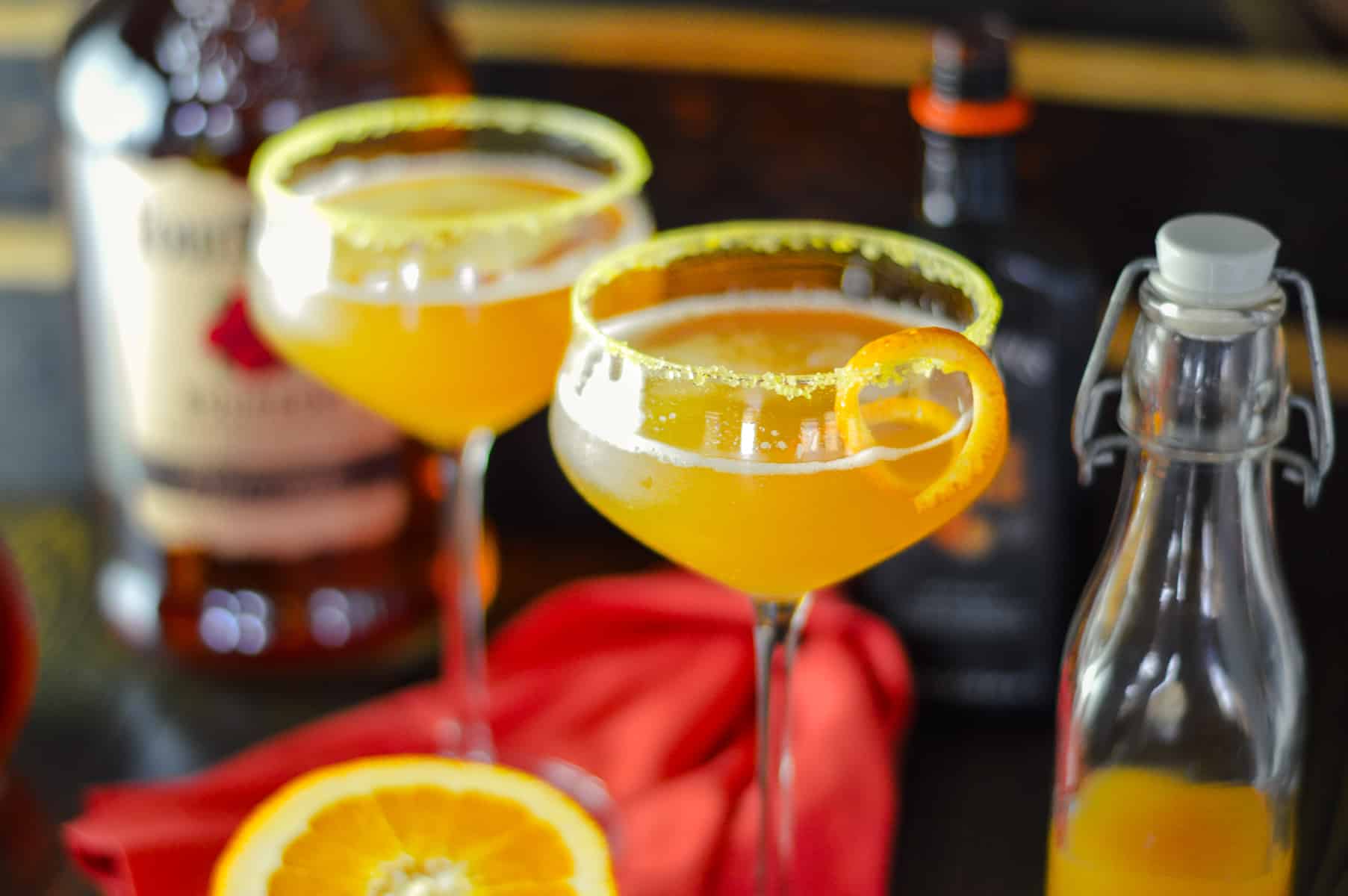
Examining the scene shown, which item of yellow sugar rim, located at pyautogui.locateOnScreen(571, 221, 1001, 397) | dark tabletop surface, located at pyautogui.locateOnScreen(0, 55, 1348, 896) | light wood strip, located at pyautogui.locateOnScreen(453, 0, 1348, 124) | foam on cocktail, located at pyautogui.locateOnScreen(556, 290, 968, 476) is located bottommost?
dark tabletop surface, located at pyautogui.locateOnScreen(0, 55, 1348, 896)

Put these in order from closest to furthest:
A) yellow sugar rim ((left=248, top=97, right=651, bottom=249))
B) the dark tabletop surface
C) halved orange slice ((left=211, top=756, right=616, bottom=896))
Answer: halved orange slice ((left=211, top=756, right=616, bottom=896)), yellow sugar rim ((left=248, top=97, right=651, bottom=249)), the dark tabletop surface

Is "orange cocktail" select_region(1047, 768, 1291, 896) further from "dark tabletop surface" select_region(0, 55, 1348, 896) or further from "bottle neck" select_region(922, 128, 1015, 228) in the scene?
"bottle neck" select_region(922, 128, 1015, 228)

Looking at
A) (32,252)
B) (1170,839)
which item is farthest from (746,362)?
(32,252)

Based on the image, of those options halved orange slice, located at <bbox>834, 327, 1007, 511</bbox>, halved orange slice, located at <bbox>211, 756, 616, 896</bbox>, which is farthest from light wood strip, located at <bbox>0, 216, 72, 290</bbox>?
halved orange slice, located at <bbox>834, 327, 1007, 511</bbox>

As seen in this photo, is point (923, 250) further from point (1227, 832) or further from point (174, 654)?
point (174, 654)

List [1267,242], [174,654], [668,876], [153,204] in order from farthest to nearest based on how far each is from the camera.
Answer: [174,654]
[153,204]
[668,876]
[1267,242]

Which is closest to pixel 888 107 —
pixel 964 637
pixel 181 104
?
pixel 964 637

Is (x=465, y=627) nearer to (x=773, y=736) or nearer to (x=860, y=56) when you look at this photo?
(x=773, y=736)

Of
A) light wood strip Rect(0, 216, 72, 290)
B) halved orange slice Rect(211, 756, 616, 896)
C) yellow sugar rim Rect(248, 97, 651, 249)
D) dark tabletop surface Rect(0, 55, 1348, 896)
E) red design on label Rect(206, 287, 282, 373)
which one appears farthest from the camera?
light wood strip Rect(0, 216, 72, 290)
